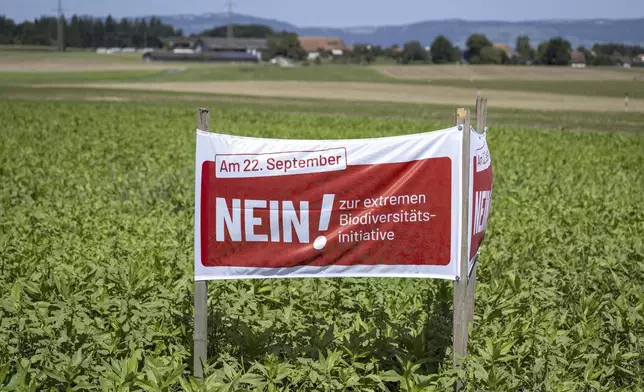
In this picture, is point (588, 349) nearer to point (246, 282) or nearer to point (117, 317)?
point (246, 282)

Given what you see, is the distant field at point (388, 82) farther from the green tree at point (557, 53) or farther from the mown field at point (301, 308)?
the mown field at point (301, 308)

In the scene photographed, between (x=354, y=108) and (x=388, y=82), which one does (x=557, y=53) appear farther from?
(x=354, y=108)

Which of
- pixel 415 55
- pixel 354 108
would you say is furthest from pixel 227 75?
pixel 415 55

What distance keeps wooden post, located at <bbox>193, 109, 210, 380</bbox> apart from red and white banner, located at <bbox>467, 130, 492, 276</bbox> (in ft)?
5.97

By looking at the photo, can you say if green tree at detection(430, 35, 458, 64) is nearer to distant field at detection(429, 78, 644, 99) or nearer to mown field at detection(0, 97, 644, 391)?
distant field at detection(429, 78, 644, 99)

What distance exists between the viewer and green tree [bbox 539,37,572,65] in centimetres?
13788

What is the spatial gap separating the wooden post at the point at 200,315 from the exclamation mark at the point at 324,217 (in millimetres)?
836

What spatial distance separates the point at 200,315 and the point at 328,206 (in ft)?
3.83

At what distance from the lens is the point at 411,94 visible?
219 feet

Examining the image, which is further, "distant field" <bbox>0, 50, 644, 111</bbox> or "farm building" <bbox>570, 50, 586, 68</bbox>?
"farm building" <bbox>570, 50, 586, 68</bbox>

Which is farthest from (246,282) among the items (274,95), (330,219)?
(274,95)

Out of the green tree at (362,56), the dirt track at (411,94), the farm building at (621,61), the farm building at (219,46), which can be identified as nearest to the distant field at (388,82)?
the dirt track at (411,94)

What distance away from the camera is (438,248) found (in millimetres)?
5824

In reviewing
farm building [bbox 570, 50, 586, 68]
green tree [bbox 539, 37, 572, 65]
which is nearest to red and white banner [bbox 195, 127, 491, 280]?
green tree [bbox 539, 37, 572, 65]
